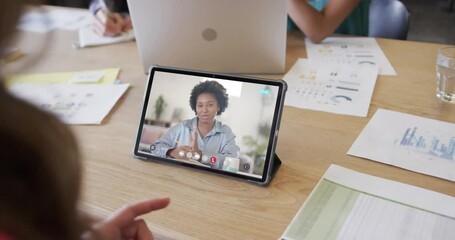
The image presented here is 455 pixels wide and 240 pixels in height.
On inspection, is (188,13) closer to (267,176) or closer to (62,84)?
(62,84)

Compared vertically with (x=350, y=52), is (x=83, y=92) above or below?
below

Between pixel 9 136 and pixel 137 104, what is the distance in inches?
32.4

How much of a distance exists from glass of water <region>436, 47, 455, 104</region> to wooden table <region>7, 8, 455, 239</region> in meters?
0.02

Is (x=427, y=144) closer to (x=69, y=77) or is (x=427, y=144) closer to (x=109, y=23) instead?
(x=69, y=77)

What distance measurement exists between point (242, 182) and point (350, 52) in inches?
26.8

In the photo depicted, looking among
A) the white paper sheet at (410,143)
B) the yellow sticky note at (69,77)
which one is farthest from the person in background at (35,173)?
the yellow sticky note at (69,77)

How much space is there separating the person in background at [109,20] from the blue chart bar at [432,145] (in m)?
1.09

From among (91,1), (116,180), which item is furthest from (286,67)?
(91,1)

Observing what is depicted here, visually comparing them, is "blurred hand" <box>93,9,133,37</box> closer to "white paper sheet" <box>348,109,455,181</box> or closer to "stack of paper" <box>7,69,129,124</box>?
"stack of paper" <box>7,69,129,124</box>

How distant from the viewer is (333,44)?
143 centimetres

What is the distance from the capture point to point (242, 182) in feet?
2.84

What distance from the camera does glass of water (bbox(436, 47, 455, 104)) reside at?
3.57 feet

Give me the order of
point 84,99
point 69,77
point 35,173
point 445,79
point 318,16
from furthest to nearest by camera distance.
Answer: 1. point 318,16
2. point 69,77
3. point 84,99
4. point 445,79
5. point 35,173

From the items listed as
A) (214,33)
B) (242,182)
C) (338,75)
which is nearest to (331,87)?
(338,75)
